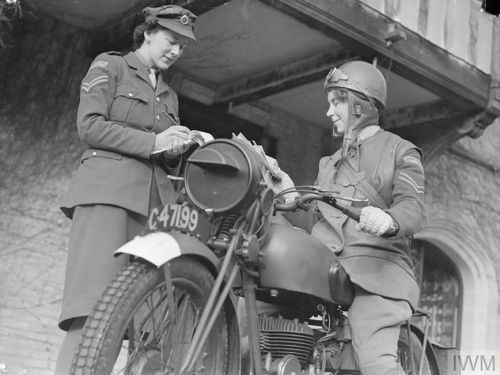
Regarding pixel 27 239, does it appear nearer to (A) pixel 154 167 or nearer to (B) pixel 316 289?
(A) pixel 154 167

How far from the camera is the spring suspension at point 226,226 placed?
3203mm

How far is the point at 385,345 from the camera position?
3.45 meters

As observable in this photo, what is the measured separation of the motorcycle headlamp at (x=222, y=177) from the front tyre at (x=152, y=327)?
239 millimetres

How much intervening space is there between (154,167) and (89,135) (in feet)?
0.98

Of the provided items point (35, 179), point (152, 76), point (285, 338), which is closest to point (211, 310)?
point (285, 338)

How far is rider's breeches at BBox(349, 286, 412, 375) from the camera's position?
3.41 meters

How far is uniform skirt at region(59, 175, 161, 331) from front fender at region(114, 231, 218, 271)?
1.58 ft

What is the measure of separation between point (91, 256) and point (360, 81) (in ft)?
4.33

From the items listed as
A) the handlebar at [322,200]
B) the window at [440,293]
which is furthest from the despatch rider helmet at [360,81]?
the window at [440,293]

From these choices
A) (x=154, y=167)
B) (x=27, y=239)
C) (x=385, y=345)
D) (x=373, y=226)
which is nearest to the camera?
(x=373, y=226)

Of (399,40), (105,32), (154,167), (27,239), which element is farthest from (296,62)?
(154,167)

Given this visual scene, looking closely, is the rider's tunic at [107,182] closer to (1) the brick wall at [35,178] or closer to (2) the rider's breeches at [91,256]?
(2) the rider's breeches at [91,256]

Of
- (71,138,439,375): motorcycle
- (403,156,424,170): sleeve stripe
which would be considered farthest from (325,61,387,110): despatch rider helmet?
(71,138,439,375): motorcycle

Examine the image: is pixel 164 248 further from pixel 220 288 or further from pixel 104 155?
pixel 104 155
